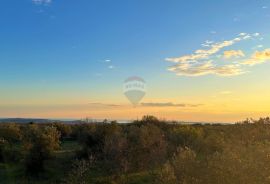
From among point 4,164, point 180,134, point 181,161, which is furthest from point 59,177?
point 181,161

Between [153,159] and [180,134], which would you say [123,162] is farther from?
[180,134]

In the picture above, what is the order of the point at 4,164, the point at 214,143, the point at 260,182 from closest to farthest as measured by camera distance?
the point at 260,182, the point at 4,164, the point at 214,143

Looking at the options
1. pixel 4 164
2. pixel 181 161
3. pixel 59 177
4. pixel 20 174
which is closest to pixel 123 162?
pixel 59 177

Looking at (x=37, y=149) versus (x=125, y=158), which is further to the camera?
(x=37, y=149)

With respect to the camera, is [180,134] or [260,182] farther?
[180,134]

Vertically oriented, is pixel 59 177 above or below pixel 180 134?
below

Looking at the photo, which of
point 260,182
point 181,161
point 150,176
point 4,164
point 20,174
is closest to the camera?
point 260,182

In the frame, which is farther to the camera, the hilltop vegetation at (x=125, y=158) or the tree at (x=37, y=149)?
the tree at (x=37, y=149)

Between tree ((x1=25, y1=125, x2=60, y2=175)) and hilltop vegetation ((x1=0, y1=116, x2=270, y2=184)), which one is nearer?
hilltop vegetation ((x1=0, y1=116, x2=270, y2=184))

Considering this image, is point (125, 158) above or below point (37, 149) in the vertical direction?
below
